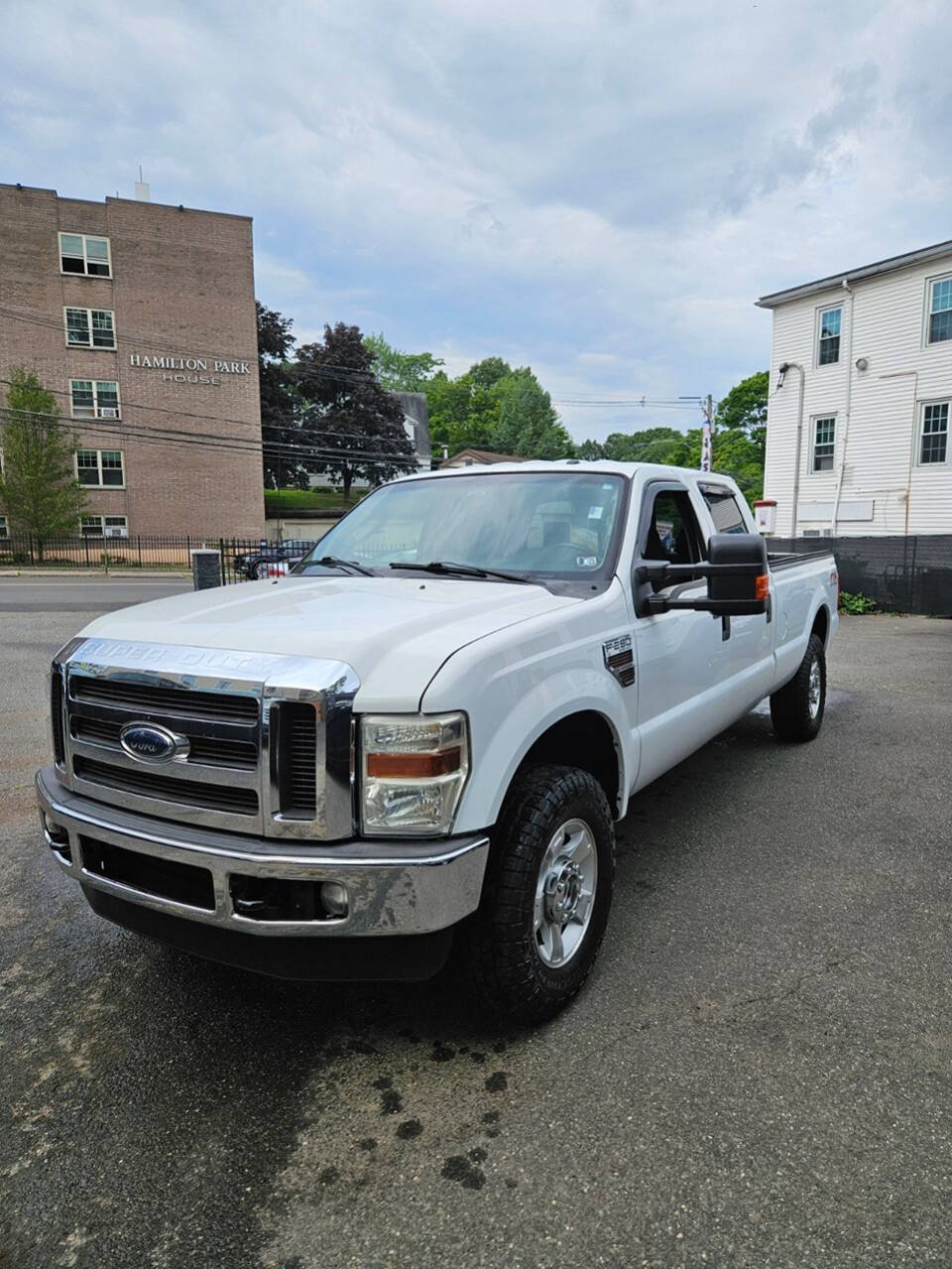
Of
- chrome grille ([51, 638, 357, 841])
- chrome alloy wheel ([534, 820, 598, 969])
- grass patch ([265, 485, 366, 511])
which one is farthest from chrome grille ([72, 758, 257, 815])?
grass patch ([265, 485, 366, 511])

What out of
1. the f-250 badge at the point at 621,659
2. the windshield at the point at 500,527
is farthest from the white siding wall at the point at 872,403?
the f-250 badge at the point at 621,659

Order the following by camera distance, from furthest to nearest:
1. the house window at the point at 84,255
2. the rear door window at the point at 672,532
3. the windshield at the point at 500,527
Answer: the house window at the point at 84,255 < the rear door window at the point at 672,532 < the windshield at the point at 500,527

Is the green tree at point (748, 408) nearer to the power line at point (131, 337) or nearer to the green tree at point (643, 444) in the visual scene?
the green tree at point (643, 444)

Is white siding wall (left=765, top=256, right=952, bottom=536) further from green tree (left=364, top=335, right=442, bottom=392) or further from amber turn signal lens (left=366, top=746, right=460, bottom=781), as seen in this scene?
green tree (left=364, top=335, right=442, bottom=392)

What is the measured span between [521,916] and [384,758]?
68 centimetres

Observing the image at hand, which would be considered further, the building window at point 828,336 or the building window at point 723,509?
the building window at point 828,336

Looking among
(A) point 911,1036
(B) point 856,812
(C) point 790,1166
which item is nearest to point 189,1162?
(C) point 790,1166

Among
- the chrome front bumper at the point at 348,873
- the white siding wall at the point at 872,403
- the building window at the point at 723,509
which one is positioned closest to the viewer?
the chrome front bumper at the point at 348,873

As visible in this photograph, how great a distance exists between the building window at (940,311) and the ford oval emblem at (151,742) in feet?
72.6

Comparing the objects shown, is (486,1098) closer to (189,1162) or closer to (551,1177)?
(551,1177)

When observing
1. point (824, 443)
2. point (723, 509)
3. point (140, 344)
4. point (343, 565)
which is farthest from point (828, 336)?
point (140, 344)

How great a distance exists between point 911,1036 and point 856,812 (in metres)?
2.23

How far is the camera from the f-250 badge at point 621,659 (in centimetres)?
302

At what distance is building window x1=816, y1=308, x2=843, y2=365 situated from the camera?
71.0 feet
